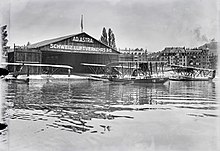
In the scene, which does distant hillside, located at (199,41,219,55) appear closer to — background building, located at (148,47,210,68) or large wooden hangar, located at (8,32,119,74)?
background building, located at (148,47,210,68)

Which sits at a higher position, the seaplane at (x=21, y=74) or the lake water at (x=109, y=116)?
the seaplane at (x=21, y=74)

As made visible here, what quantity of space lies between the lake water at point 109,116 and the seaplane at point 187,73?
1.3 inches

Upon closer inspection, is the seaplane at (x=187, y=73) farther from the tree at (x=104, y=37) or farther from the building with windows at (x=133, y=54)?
the tree at (x=104, y=37)

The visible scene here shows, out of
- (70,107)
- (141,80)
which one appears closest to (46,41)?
(70,107)

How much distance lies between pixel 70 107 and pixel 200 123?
0.78 metres

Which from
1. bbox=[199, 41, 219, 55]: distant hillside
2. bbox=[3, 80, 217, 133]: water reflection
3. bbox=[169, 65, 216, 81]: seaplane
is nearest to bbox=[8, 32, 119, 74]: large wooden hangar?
bbox=[3, 80, 217, 133]: water reflection

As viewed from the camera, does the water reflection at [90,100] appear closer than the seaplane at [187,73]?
Yes

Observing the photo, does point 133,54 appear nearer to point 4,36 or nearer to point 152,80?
point 152,80

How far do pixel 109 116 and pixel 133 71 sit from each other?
1.14 feet

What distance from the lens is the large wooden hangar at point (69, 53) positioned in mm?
1461

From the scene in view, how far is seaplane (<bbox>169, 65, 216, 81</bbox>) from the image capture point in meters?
1.48

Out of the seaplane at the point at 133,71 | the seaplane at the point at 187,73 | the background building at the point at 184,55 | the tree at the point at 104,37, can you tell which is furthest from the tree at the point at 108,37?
the seaplane at the point at 187,73

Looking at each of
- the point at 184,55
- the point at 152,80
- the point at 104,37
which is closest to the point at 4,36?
the point at 104,37

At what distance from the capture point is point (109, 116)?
1.35 meters
